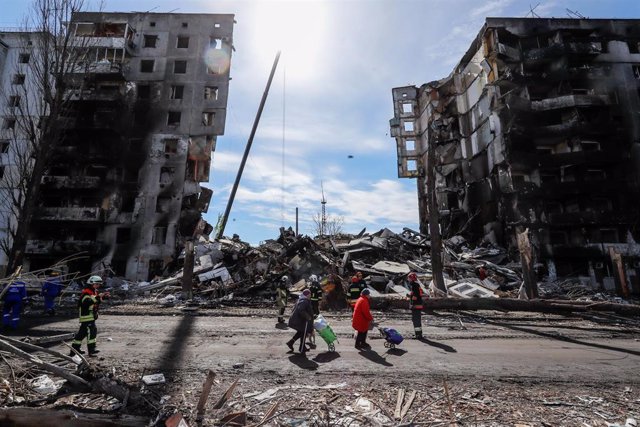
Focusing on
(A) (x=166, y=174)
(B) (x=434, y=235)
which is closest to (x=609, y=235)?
(B) (x=434, y=235)

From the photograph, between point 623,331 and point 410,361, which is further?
point 623,331

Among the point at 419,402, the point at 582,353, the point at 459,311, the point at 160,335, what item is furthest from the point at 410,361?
the point at 459,311

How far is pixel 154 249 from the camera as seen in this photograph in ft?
95.5

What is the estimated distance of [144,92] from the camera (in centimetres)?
3322

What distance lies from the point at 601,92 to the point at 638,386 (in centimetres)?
3576

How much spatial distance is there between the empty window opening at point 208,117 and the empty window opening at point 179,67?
537 cm

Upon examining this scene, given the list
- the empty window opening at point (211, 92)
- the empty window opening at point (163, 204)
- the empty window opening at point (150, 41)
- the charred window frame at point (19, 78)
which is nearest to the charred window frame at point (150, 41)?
the empty window opening at point (150, 41)

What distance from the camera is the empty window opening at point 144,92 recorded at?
3300cm

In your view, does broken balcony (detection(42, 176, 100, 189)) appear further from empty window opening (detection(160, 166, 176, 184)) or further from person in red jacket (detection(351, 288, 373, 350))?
person in red jacket (detection(351, 288, 373, 350))

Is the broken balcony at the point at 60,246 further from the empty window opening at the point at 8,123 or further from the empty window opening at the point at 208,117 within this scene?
the empty window opening at the point at 208,117

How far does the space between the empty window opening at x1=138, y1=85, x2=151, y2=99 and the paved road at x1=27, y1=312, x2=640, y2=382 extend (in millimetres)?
27415

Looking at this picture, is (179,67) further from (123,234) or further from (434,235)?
(434,235)

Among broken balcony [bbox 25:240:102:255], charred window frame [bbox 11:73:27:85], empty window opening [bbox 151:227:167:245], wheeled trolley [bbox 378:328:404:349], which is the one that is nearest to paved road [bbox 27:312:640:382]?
wheeled trolley [bbox 378:328:404:349]

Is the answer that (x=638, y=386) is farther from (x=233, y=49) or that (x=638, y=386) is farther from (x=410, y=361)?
(x=233, y=49)
